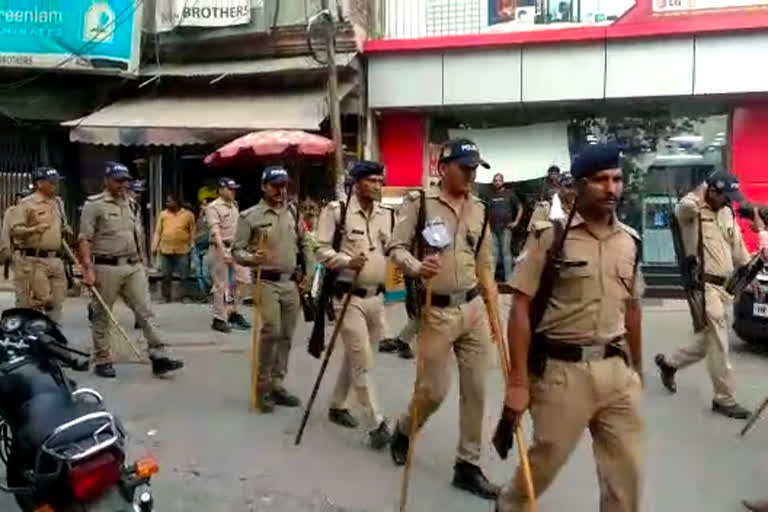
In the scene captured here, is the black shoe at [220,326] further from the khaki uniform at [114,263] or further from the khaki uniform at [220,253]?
the khaki uniform at [114,263]

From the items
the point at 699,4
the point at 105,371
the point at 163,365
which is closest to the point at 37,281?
the point at 105,371

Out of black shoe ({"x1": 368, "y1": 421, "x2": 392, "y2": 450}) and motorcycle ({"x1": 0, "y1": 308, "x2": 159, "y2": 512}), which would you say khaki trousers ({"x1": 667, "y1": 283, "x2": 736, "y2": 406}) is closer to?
black shoe ({"x1": 368, "y1": 421, "x2": 392, "y2": 450})

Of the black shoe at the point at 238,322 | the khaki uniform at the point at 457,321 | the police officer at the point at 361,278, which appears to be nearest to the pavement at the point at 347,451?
the police officer at the point at 361,278

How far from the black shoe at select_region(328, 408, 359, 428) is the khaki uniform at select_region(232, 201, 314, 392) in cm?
69

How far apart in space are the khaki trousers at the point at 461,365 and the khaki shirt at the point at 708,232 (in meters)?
2.45

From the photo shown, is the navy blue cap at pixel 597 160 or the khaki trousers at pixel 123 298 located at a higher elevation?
the navy blue cap at pixel 597 160

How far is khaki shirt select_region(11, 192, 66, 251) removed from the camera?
841cm

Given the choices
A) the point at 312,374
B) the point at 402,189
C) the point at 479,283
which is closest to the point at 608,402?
the point at 479,283

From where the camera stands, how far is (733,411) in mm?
6867

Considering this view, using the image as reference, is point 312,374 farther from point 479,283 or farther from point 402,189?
point 402,189

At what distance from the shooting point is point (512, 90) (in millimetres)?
13945

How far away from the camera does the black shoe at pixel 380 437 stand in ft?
19.8

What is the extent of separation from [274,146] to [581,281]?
9.01 m

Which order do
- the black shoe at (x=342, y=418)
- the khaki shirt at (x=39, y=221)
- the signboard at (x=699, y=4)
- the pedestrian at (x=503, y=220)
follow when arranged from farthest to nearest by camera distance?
the pedestrian at (x=503, y=220), the signboard at (x=699, y=4), the khaki shirt at (x=39, y=221), the black shoe at (x=342, y=418)
